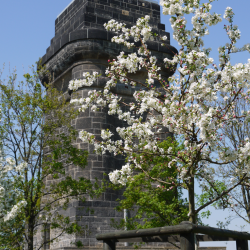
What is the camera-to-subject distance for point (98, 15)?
16.9 metres

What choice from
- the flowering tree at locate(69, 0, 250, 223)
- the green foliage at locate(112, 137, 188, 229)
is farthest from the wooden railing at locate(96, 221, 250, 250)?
the green foliage at locate(112, 137, 188, 229)

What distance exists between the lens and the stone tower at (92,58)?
540 inches

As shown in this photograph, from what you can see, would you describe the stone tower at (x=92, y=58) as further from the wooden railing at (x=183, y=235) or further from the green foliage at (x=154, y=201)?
the wooden railing at (x=183, y=235)

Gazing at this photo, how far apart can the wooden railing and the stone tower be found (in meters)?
6.80

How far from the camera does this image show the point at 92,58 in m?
15.9

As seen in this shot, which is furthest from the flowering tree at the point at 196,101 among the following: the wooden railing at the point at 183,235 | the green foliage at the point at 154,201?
the green foliage at the point at 154,201

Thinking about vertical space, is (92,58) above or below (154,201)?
above

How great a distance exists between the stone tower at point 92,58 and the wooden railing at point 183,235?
6803 mm

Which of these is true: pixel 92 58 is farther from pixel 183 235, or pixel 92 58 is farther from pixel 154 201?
pixel 183 235

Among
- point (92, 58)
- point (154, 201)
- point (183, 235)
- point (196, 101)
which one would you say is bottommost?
point (183, 235)

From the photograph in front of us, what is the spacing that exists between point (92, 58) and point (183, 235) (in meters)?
11.9

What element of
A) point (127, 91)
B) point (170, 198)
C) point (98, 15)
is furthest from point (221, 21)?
point (98, 15)

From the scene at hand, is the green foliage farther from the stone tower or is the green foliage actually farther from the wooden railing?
the wooden railing

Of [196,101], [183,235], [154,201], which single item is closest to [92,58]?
[154,201]
